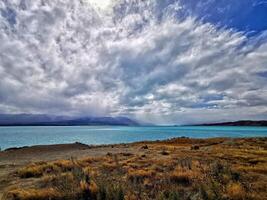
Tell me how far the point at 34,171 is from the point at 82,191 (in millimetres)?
5782

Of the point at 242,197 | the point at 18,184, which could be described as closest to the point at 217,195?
the point at 242,197

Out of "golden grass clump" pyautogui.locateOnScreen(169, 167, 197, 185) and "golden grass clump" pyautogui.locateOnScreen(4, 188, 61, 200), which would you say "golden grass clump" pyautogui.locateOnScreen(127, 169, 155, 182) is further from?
"golden grass clump" pyautogui.locateOnScreen(4, 188, 61, 200)

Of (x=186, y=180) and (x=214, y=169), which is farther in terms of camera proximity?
(x=214, y=169)

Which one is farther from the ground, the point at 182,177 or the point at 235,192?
the point at 182,177

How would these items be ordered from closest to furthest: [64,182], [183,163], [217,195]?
[217,195] → [64,182] → [183,163]

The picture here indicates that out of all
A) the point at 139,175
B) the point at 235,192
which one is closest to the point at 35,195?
the point at 139,175

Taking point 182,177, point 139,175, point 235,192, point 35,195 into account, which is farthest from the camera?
point 139,175

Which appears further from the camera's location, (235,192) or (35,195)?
(35,195)

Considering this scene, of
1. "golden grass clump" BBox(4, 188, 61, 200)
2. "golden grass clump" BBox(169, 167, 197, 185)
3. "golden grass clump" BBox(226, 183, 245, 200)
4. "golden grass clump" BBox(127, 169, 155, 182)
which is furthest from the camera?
"golden grass clump" BBox(127, 169, 155, 182)

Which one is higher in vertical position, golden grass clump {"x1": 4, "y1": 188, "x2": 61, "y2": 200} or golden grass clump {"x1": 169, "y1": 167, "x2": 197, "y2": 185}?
golden grass clump {"x1": 169, "y1": 167, "x2": 197, "y2": 185}

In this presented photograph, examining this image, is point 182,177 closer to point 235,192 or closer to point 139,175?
point 139,175

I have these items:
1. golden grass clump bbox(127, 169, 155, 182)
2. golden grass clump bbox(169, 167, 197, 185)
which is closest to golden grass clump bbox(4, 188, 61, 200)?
golden grass clump bbox(127, 169, 155, 182)

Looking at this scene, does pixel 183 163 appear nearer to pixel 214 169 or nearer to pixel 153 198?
A: pixel 214 169

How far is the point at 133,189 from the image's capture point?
938cm
